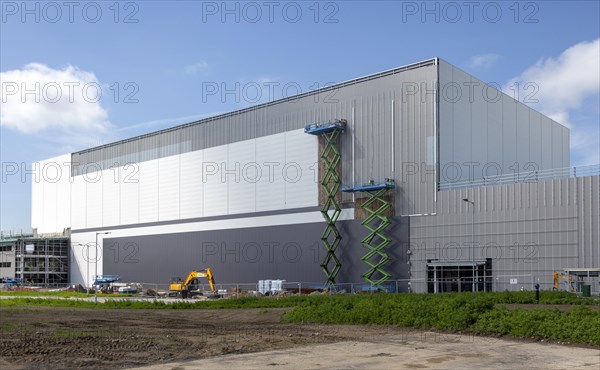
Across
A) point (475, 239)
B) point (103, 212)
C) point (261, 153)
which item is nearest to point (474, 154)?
point (475, 239)

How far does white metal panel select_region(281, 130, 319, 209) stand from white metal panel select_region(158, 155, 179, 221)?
17.0 m

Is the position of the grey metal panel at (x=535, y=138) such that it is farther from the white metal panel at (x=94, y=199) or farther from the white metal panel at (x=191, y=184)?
the white metal panel at (x=94, y=199)

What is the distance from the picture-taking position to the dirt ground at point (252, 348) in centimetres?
1506

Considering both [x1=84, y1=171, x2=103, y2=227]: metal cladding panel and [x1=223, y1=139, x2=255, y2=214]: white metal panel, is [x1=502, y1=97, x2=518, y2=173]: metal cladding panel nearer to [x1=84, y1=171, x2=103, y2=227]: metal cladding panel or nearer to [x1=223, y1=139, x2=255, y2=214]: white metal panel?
[x1=223, y1=139, x2=255, y2=214]: white metal panel

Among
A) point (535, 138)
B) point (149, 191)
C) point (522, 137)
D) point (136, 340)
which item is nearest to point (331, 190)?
point (522, 137)

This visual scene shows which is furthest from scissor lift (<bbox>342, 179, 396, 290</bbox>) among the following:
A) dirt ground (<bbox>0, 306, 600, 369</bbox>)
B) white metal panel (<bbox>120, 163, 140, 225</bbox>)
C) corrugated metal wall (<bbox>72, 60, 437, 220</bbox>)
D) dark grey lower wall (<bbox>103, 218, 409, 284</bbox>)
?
white metal panel (<bbox>120, 163, 140, 225</bbox>)

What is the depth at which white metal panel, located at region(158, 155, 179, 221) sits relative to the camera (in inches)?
2879

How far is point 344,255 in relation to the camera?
56125 mm

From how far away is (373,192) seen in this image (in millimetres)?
54344

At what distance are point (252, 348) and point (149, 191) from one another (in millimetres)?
61519

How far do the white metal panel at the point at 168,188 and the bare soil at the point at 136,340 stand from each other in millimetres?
43554

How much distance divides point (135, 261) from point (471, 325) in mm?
61679

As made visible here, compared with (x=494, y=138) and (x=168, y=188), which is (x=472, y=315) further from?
(x=168, y=188)

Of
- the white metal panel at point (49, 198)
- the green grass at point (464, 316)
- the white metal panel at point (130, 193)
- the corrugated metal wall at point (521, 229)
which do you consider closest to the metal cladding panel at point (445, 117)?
the corrugated metal wall at point (521, 229)
